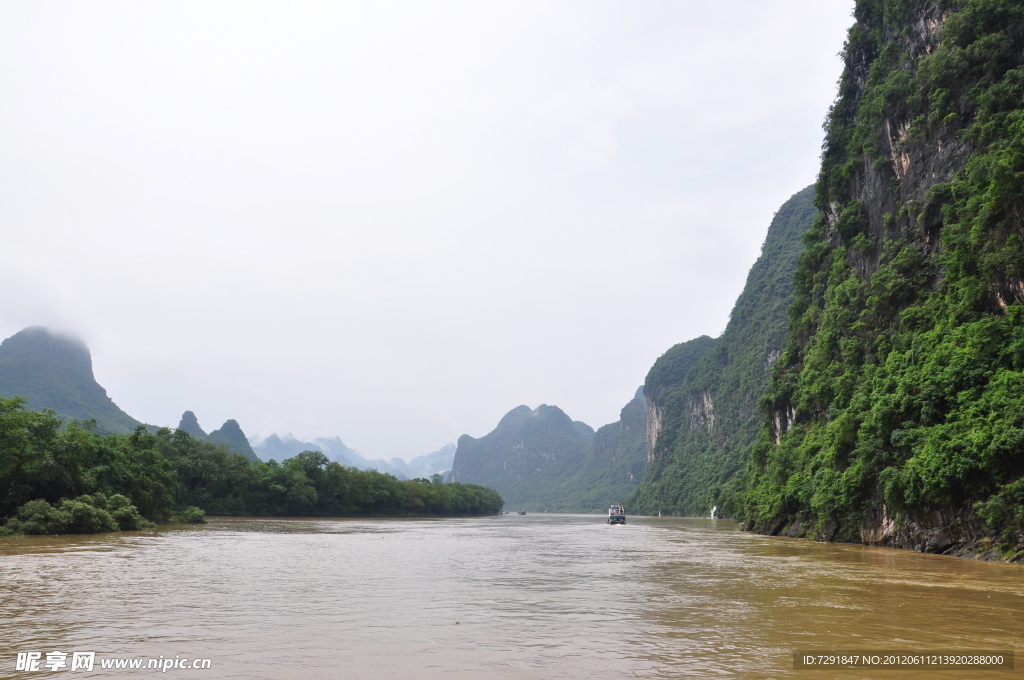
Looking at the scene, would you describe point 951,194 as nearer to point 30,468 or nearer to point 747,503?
point 747,503

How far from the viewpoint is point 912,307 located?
36750 mm

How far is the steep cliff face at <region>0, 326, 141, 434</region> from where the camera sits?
145m

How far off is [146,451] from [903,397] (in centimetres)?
5595

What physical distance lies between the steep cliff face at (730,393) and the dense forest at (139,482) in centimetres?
6974

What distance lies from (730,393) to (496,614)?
160 m

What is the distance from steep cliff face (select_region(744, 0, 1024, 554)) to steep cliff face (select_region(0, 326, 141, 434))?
438 feet

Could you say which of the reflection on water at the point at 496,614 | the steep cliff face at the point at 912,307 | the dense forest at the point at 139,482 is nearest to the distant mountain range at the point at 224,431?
the dense forest at the point at 139,482

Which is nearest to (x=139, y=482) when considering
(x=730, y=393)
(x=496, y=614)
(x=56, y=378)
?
(x=496, y=614)

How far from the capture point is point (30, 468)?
3788 cm

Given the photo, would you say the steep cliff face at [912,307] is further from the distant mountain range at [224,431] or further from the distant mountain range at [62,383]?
the distant mountain range at [224,431]

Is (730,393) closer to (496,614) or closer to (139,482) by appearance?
(139,482)

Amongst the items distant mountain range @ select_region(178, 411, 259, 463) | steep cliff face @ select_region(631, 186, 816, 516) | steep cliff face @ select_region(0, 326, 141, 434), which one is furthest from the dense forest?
distant mountain range @ select_region(178, 411, 259, 463)

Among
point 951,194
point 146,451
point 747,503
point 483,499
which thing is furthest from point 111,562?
point 483,499

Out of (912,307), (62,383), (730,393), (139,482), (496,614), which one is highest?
(730,393)
